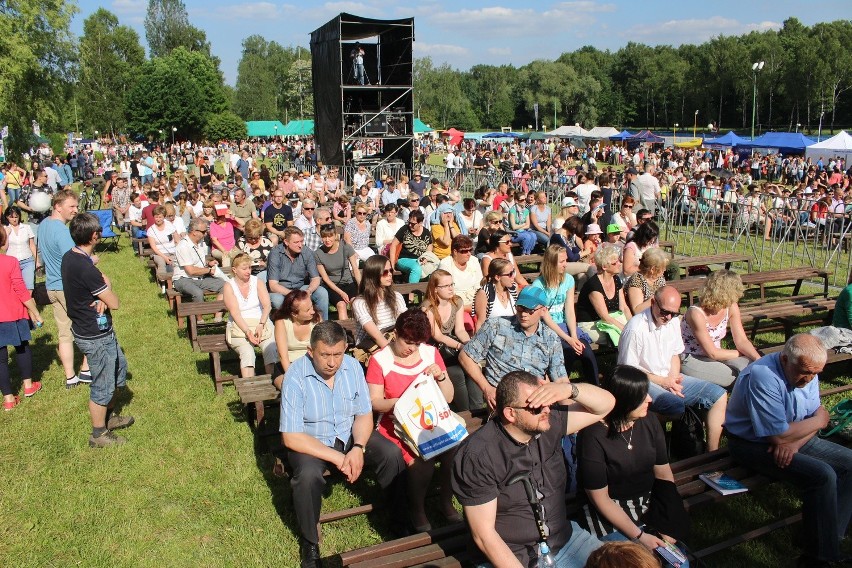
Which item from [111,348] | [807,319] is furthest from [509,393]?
[807,319]

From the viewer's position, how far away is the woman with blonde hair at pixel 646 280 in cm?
658

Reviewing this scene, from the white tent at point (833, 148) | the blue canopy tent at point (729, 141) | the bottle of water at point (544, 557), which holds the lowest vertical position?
the bottle of water at point (544, 557)

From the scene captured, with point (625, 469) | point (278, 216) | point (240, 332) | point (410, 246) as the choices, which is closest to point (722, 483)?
point (625, 469)

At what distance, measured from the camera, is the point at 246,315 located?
263 inches

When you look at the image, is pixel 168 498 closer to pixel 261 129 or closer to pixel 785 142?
pixel 785 142

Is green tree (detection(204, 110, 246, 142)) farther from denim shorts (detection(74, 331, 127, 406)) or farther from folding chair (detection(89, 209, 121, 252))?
denim shorts (detection(74, 331, 127, 406))

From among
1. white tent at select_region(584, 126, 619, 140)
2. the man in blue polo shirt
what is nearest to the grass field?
the man in blue polo shirt

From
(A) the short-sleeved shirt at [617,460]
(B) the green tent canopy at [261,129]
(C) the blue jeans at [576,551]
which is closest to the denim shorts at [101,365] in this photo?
(C) the blue jeans at [576,551]

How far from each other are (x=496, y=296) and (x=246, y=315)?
2481 mm

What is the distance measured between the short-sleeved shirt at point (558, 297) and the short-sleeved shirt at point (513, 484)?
293 cm

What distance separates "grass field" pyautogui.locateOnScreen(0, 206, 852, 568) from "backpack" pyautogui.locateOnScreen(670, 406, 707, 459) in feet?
1.55

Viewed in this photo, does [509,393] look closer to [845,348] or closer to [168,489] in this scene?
[168,489]

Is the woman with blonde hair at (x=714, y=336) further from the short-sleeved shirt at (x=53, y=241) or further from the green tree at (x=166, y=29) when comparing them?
the green tree at (x=166, y=29)

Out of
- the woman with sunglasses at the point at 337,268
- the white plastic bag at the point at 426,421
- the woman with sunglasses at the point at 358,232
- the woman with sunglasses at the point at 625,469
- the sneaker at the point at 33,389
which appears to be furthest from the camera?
the woman with sunglasses at the point at 358,232
